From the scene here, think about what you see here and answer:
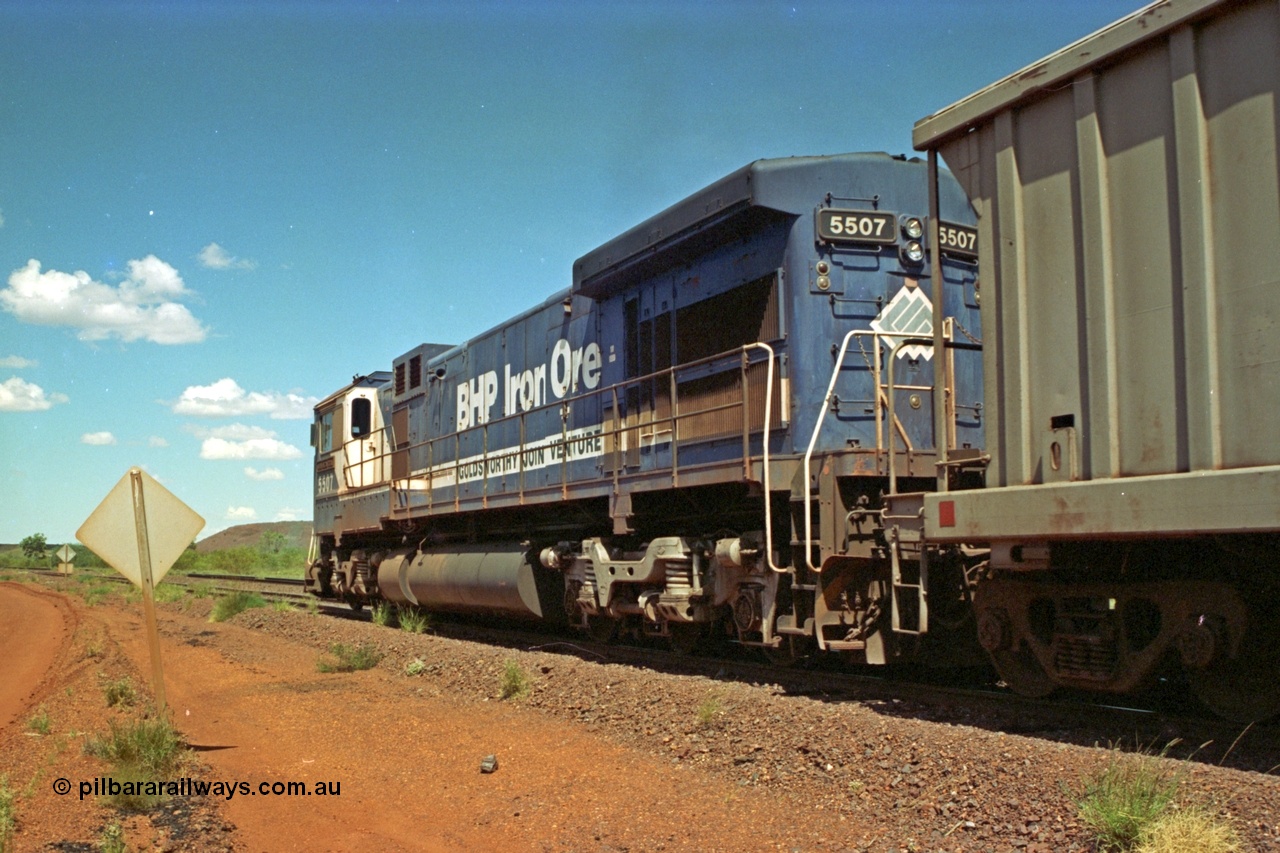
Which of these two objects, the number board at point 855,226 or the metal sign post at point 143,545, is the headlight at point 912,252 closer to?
the number board at point 855,226

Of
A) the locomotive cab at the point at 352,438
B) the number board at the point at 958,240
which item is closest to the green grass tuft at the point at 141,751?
the number board at the point at 958,240

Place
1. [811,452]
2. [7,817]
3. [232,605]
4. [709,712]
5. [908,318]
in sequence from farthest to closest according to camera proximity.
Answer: [232,605] → [908,318] → [811,452] → [709,712] → [7,817]

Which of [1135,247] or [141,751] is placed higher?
[1135,247]

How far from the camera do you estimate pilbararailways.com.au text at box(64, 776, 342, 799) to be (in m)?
6.38

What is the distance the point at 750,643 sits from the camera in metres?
9.38

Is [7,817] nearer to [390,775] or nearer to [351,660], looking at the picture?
[390,775]

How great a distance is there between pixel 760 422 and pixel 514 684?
328 cm

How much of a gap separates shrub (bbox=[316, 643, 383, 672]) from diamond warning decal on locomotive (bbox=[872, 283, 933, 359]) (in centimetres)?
703

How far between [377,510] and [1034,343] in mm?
13414

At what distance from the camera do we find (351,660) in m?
12.1

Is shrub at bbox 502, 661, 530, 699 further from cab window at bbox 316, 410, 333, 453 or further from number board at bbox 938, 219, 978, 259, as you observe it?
cab window at bbox 316, 410, 333, 453

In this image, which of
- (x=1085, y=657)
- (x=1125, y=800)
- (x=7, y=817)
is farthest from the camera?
(x=1085, y=657)

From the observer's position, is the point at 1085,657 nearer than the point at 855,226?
Yes

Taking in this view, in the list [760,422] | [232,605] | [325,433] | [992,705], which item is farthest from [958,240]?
[232,605]
